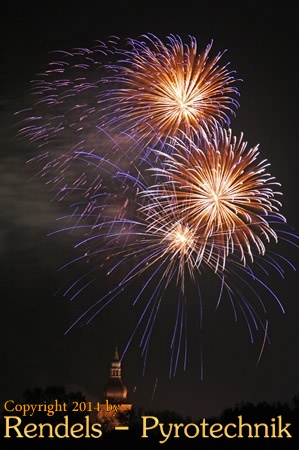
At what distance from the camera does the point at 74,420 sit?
6950 cm

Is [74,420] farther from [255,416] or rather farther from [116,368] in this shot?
[116,368]

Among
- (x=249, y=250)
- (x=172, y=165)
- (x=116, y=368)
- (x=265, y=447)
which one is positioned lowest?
(x=265, y=447)

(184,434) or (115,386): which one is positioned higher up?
(115,386)

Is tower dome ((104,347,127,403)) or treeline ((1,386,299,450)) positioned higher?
tower dome ((104,347,127,403))

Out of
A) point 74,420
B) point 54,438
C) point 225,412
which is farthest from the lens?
point 74,420

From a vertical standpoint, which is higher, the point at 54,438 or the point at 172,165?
the point at 172,165

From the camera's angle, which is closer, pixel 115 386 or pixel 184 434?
pixel 184 434

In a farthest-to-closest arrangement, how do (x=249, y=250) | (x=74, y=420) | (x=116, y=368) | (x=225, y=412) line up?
(x=116, y=368) < (x=74, y=420) < (x=225, y=412) < (x=249, y=250)

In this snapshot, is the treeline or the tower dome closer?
the treeline

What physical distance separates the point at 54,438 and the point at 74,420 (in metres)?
20.7

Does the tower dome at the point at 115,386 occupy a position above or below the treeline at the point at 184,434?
above

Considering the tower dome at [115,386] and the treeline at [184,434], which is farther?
the tower dome at [115,386]

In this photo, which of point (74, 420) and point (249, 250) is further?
point (74, 420)

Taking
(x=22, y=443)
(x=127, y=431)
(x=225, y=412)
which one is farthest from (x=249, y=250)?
(x=225, y=412)
